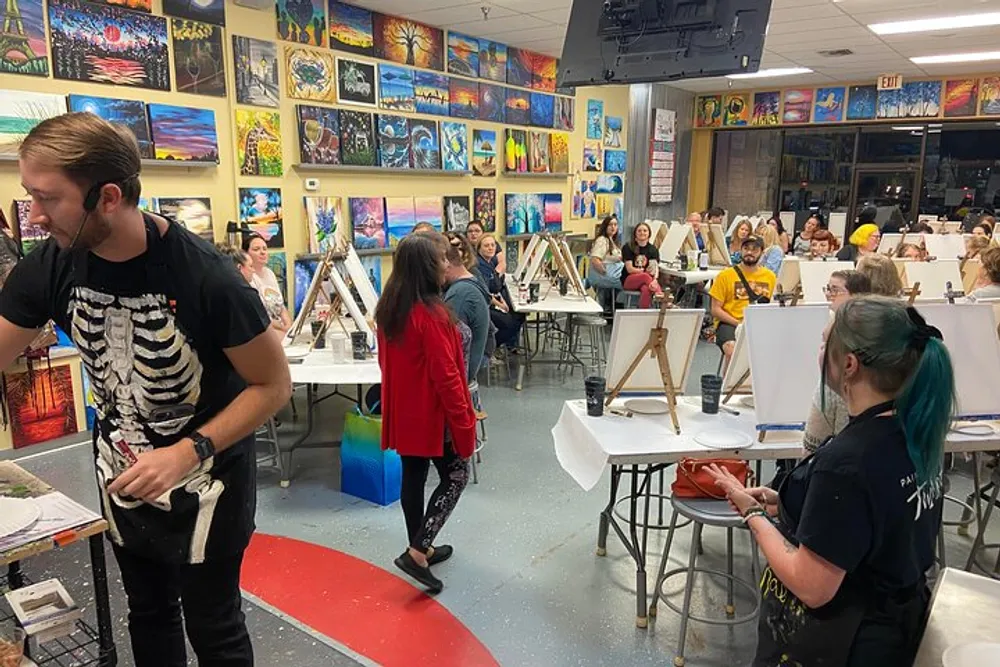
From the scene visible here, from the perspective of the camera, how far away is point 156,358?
1.36 meters

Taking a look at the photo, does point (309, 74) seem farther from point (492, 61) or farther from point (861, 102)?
point (861, 102)

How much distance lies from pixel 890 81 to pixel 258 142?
323 inches

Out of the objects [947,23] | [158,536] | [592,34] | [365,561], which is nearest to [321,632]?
[365,561]

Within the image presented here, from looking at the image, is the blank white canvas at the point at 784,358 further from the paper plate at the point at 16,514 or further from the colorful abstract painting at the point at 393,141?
the colorful abstract painting at the point at 393,141

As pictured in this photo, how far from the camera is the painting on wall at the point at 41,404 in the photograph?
4047mm

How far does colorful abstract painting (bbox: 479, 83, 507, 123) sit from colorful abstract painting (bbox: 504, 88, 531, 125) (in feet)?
0.29

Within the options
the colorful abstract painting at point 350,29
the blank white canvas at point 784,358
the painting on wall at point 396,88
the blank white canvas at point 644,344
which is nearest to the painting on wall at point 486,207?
the painting on wall at point 396,88

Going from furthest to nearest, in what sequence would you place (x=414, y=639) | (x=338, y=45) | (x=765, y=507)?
(x=338, y=45)
(x=414, y=639)
(x=765, y=507)

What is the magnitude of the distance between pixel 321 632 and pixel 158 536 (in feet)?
3.98

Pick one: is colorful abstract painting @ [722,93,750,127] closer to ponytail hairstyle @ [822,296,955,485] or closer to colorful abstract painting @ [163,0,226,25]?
colorful abstract painting @ [163,0,226,25]

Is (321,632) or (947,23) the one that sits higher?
(947,23)

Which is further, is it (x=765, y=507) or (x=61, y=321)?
(x=765, y=507)

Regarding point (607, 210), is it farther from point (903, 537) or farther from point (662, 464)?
point (903, 537)

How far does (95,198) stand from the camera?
1205 millimetres
